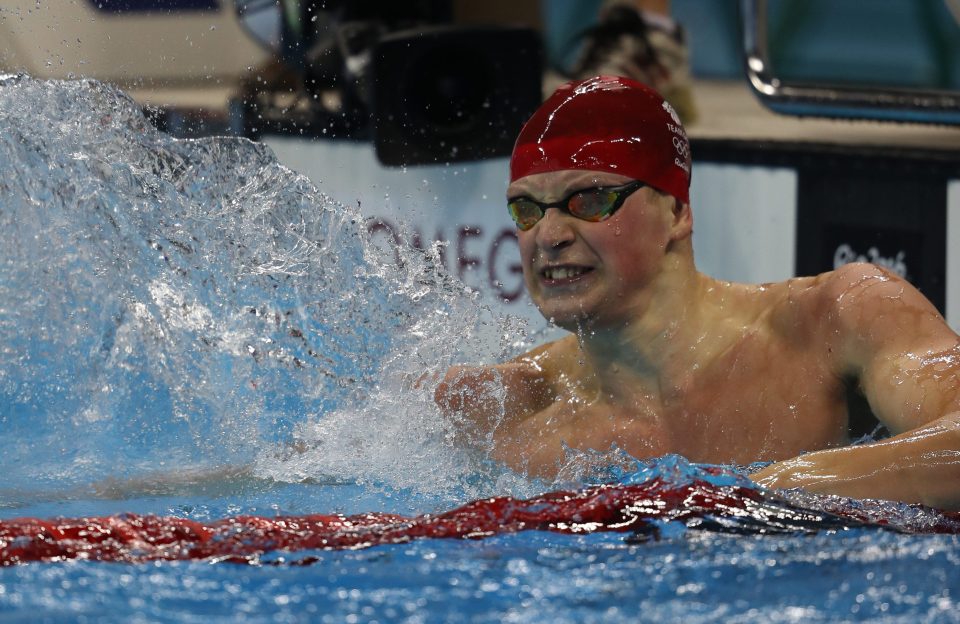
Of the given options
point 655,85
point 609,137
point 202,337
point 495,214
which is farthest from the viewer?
point 655,85

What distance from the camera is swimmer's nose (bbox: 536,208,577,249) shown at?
2.09m

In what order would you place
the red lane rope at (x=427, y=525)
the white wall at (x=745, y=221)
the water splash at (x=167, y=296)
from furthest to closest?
the white wall at (x=745, y=221), the water splash at (x=167, y=296), the red lane rope at (x=427, y=525)

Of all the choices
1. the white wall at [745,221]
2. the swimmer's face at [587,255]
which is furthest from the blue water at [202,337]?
the white wall at [745,221]

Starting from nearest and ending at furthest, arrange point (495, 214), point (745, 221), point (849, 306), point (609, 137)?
point (849, 306), point (609, 137), point (745, 221), point (495, 214)

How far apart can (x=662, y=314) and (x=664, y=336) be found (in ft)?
0.13

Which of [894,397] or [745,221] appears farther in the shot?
[745,221]

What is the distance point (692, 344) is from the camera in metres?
2.21

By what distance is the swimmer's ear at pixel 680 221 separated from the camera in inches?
86.4

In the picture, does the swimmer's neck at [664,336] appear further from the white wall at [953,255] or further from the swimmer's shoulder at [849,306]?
the white wall at [953,255]

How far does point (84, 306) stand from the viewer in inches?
110

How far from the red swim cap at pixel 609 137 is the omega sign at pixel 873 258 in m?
1.33

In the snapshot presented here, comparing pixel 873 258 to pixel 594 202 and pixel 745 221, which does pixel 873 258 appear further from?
pixel 594 202

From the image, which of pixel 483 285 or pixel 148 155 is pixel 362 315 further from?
pixel 483 285

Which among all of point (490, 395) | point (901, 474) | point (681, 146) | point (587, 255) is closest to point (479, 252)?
point (490, 395)
